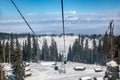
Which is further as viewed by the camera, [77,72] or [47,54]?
[47,54]

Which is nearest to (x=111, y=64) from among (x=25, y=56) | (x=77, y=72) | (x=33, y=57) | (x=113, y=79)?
(x=113, y=79)

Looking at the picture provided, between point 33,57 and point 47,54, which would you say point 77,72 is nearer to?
point 33,57

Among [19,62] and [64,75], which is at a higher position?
[19,62]

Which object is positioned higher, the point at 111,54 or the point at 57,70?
the point at 111,54

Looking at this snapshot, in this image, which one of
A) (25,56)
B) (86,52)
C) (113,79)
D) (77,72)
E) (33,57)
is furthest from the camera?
(86,52)

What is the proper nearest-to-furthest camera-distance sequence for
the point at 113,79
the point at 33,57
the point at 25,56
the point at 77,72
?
1. the point at 113,79
2. the point at 77,72
3. the point at 25,56
4. the point at 33,57

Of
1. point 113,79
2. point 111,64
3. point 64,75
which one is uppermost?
point 111,64

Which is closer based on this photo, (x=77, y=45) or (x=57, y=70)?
(x=57, y=70)

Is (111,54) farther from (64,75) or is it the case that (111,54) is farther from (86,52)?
(86,52)

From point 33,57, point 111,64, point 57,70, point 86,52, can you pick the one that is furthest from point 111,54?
point 86,52
